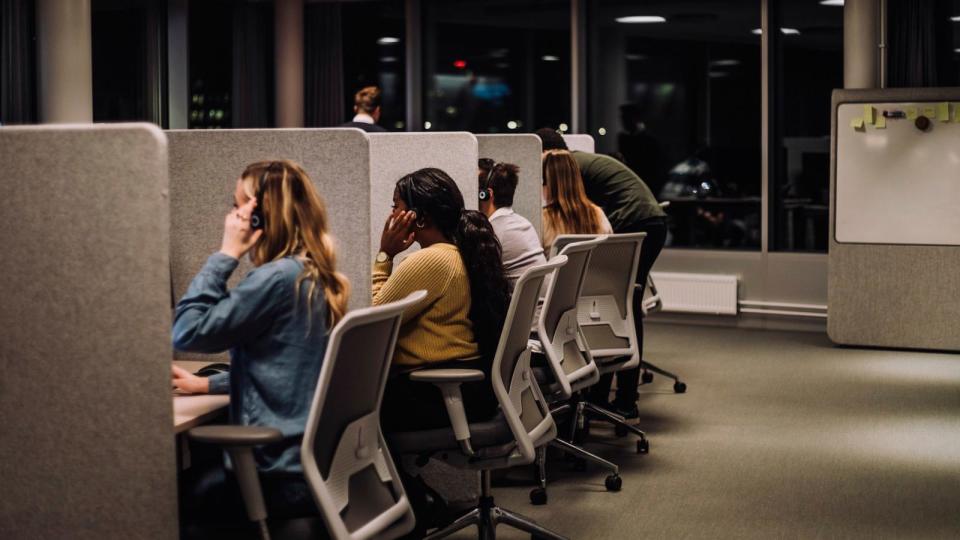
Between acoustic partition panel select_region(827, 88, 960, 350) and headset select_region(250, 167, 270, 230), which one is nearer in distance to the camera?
headset select_region(250, 167, 270, 230)

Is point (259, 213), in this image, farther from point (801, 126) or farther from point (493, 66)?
point (493, 66)

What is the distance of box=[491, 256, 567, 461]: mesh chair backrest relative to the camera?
2943 mm

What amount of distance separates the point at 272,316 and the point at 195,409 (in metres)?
0.31

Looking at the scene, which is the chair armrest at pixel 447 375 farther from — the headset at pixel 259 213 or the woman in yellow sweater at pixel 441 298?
the headset at pixel 259 213

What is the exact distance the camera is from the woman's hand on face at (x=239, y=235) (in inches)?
92.9

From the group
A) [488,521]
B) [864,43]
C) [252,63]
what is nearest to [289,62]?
[252,63]

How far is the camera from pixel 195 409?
7.95 ft

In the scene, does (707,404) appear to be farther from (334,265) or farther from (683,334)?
(334,265)

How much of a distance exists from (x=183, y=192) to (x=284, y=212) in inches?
33.3

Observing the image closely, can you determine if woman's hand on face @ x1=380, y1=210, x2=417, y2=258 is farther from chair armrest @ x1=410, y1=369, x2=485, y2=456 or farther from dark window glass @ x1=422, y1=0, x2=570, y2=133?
dark window glass @ x1=422, y1=0, x2=570, y2=133

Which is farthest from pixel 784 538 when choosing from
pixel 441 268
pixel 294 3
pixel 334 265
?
pixel 294 3

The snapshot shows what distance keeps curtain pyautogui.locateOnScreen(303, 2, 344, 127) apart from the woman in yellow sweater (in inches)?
250

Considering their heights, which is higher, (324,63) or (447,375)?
(324,63)

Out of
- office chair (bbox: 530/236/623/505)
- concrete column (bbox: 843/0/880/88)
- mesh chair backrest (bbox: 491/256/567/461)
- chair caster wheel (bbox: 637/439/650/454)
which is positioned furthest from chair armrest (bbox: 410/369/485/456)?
concrete column (bbox: 843/0/880/88)
